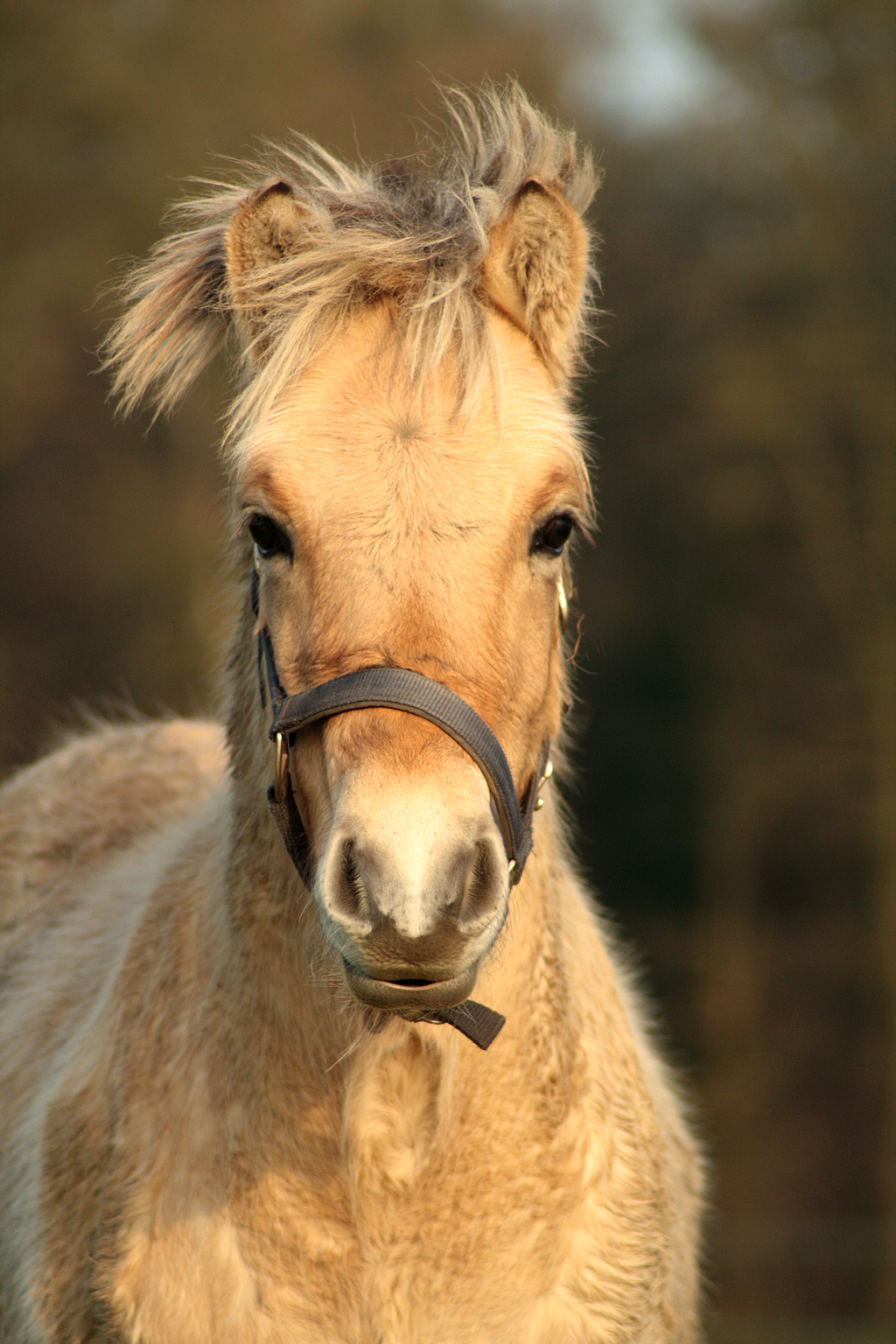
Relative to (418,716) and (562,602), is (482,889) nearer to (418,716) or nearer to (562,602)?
(418,716)

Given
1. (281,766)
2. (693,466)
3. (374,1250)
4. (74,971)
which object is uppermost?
(693,466)

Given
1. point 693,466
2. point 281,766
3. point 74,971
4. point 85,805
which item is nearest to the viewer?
point 281,766

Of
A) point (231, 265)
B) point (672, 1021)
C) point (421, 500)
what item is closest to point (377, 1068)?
point (421, 500)

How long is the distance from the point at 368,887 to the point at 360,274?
56.3 inches

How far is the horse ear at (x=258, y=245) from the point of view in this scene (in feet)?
10.1

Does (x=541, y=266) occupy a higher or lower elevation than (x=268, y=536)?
higher

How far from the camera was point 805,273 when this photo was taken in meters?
15.6

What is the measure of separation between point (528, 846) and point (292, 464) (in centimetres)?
93

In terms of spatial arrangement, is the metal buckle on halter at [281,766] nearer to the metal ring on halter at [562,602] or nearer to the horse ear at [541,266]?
the metal ring on halter at [562,602]

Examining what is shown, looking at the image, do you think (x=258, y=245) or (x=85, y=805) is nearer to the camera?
(x=258, y=245)

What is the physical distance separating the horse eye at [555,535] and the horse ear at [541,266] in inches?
18.7

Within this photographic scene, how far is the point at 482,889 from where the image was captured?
94.7 inches

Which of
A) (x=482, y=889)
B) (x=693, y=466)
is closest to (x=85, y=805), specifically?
(x=482, y=889)

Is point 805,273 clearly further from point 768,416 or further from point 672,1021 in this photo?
point 672,1021
